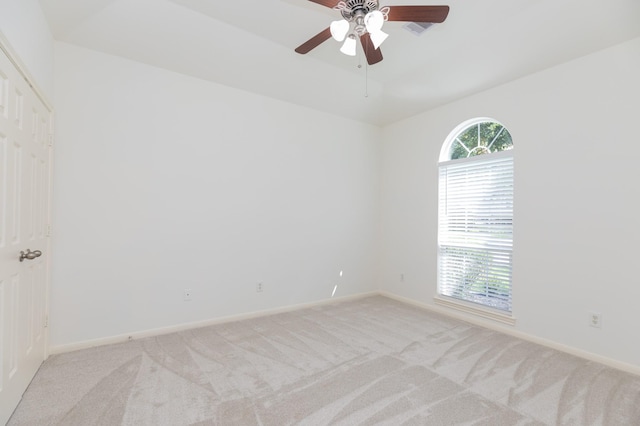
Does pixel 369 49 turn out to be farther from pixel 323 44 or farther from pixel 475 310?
pixel 475 310

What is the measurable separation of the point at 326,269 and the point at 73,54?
371 centimetres

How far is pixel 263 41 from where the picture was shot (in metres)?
3.13

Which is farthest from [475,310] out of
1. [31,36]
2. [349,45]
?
[31,36]

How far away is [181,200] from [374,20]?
2601 mm

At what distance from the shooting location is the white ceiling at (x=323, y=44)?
2523 millimetres

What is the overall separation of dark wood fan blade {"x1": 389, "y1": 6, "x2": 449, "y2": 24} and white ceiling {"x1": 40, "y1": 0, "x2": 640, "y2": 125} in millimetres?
729

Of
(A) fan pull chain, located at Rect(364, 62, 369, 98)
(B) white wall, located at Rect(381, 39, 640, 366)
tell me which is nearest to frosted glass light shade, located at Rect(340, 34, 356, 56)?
(A) fan pull chain, located at Rect(364, 62, 369, 98)

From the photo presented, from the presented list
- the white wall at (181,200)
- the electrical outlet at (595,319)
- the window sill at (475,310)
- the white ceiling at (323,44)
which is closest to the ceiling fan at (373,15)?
the white ceiling at (323,44)

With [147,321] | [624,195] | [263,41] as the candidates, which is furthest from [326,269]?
[624,195]

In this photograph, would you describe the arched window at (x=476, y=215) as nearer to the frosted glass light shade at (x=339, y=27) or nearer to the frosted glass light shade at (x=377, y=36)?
the frosted glass light shade at (x=377, y=36)

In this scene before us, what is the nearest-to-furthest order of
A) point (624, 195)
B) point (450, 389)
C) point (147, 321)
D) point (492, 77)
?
point (450, 389) < point (624, 195) < point (147, 321) < point (492, 77)

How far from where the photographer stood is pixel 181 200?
10.9 ft

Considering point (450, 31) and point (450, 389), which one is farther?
point (450, 31)

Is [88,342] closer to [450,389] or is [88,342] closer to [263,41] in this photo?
[450,389]
